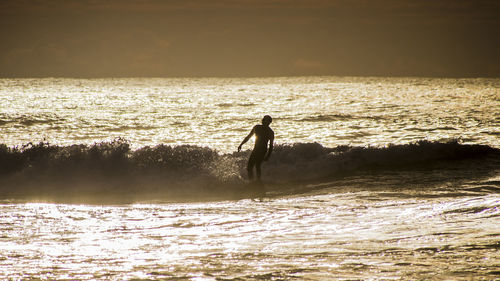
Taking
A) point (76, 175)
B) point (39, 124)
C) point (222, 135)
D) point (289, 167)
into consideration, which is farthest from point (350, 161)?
point (39, 124)

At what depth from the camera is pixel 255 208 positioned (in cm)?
1123

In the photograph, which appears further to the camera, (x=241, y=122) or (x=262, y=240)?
(x=241, y=122)

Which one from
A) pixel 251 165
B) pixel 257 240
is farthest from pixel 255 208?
pixel 251 165

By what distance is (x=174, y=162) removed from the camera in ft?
59.1

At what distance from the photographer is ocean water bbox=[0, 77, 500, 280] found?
248 inches

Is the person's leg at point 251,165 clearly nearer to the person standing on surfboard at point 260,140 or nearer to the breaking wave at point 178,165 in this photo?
the person standing on surfboard at point 260,140

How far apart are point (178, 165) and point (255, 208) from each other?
23.2 feet

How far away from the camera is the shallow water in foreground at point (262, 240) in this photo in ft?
19.9

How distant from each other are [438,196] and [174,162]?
910 cm

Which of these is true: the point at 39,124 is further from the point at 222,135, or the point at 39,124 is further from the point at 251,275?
the point at 251,275

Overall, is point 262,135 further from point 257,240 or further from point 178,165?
point 257,240

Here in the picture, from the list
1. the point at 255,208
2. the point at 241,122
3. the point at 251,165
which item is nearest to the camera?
the point at 255,208

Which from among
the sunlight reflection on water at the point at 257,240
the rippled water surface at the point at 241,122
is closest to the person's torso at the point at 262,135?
the sunlight reflection on water at the point at 257,240

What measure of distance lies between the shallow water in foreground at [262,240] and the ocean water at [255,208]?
1.1 inches
